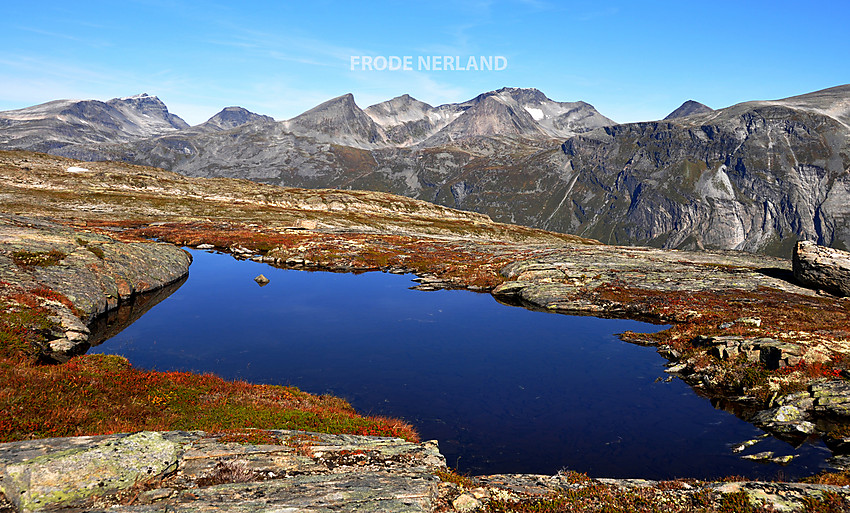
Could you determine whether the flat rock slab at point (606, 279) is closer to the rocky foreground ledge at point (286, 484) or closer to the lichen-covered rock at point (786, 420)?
the lichen-covered rock at point (786, 420)

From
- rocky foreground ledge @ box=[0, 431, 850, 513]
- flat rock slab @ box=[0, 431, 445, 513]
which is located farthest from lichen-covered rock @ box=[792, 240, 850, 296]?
flat rock slab @ box=[0, 431, 445, 513]

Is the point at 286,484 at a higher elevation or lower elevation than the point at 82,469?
lower

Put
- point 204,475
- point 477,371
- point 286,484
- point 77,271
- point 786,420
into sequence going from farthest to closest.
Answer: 1. point 77,271
2. point 477,371
3. point 786,420
4. point 204,475
5. point 286,484

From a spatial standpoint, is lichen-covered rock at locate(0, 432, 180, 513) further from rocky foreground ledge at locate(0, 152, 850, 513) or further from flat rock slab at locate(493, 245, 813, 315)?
flat rock slab at locate(493, 245, 813, 315)

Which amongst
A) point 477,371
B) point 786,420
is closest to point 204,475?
point 477,371

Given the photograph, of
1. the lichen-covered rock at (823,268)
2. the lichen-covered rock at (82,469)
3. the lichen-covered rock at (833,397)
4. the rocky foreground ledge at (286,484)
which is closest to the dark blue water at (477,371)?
the lichen-covered rock at (833,397)

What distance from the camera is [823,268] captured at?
49844 millimetres

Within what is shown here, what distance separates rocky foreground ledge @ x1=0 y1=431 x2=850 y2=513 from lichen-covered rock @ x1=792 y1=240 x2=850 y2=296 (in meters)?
46.4

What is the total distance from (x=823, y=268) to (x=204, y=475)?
2437 inches

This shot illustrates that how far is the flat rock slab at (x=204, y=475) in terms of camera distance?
1121cm

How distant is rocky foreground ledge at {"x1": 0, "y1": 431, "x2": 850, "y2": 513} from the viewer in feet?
37.3

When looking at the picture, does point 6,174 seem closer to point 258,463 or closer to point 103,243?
point 103,243

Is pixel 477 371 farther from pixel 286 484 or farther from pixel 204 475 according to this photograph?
pixel 204 475

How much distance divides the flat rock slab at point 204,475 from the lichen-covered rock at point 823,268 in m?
54.3
